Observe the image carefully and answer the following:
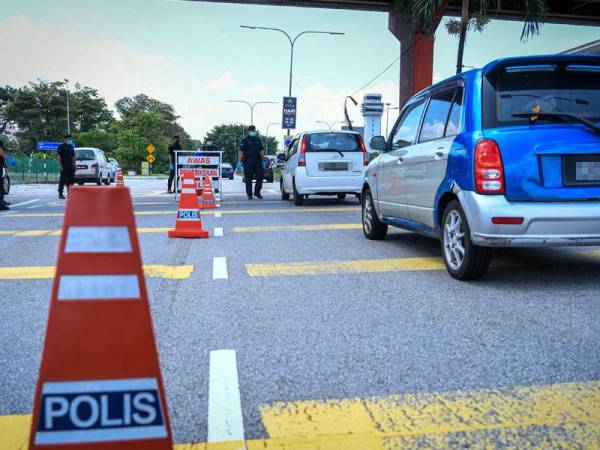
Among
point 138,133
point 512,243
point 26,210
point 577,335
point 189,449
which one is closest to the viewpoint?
point 189,449

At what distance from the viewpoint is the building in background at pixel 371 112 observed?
5116cm

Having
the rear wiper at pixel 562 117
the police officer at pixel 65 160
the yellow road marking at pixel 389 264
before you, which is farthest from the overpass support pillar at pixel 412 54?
the rear wiper at pixel 562 117

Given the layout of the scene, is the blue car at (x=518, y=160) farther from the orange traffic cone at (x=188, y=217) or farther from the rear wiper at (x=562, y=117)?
the orange traffic cone at (x=188, y=217)

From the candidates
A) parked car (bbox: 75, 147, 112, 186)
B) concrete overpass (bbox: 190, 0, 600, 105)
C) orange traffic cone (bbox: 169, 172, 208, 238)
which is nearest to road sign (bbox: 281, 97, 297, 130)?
parked car (bbox: 75, 147, 112, 186)

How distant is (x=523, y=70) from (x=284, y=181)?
11349mm

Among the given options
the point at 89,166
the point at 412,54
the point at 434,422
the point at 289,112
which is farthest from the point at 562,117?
the point at 289,112

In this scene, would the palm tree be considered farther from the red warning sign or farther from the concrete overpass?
the red warning sign

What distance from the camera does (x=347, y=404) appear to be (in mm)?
2775

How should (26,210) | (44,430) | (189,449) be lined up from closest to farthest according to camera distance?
(44,430)
(189,449)
(26,210)

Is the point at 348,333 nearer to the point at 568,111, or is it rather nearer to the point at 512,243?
the point at 512,243

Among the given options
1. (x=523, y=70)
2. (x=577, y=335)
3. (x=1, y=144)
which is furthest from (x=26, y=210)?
(x=577, y=335)

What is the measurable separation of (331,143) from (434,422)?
11787 millimetres

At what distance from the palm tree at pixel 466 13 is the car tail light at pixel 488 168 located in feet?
44.2

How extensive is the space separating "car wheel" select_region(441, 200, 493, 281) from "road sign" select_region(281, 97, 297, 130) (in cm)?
2899
